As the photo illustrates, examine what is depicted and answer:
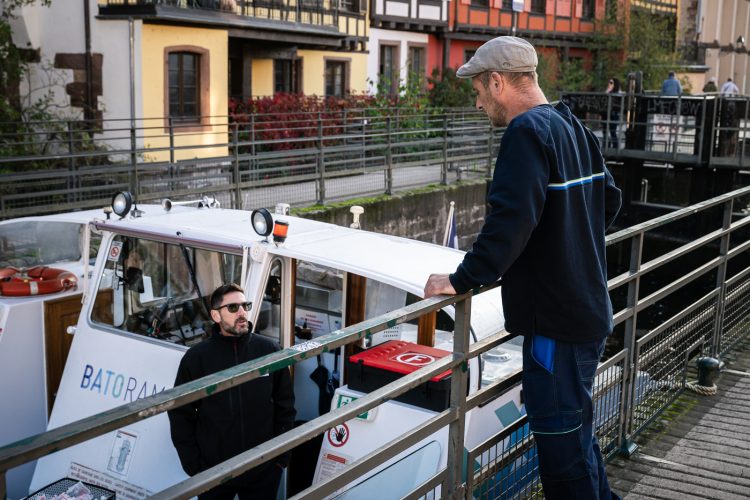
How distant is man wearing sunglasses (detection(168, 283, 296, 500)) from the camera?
478 cm

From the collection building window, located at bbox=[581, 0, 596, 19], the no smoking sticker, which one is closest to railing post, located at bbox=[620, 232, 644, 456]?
the no smoking sticker

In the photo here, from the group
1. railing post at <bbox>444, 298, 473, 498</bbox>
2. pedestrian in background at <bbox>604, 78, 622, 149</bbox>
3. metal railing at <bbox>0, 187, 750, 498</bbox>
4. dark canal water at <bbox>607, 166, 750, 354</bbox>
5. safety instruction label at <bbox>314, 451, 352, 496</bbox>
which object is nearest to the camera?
metal railing at <bbox>0, 187, 750, 498</bbox>

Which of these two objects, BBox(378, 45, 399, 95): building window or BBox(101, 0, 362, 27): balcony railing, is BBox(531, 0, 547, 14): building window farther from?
BBox(101, 0, 362, 27): balcony railing

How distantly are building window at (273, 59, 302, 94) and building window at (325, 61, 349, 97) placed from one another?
1.66 metres

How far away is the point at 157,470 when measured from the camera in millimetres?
5465

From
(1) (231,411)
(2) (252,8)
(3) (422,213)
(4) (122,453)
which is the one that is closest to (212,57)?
(2) (252,8)

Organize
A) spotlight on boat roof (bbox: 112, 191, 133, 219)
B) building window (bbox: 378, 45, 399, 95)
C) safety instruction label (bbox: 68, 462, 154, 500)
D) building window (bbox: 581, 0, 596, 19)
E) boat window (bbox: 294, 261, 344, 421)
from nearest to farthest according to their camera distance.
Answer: safety instruction label (bbox: 68, 462, 154, 500)
boat window (bbox: 294, 261, 344, 421)
spotlight on boat roof (bbox: 112, 191, 133, 219)
building window (bbox: 378, 45, 399, 95)
building window (bbox: 581, 0, 596, 19)

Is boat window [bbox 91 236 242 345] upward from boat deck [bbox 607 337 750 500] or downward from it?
upward

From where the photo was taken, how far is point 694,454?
5270 millimetres

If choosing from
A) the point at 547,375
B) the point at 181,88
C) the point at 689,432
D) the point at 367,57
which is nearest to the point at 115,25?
the point at 181,88

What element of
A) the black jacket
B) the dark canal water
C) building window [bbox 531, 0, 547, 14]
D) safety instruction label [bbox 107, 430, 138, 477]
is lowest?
the dark canal water

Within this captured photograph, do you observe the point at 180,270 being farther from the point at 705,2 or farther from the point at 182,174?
the point at 705,2

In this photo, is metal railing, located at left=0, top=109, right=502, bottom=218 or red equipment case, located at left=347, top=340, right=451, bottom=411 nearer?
red equipment case, located at left=347, top=340, right=451, bottom=411

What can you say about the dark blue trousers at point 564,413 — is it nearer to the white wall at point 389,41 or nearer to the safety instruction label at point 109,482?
the safety instruction label at point 109,482
